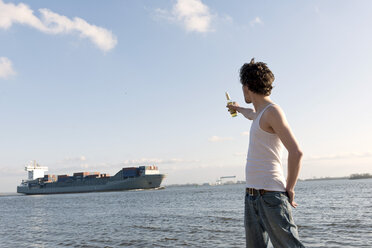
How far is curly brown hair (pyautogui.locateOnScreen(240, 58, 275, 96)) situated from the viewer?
2.25m

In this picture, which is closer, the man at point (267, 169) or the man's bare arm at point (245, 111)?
the man at point (267, 169)

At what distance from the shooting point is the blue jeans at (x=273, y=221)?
217 cm

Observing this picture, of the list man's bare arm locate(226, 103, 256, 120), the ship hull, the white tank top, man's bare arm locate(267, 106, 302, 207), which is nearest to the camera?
man's bare arm locate(267, 106, 302, 207)

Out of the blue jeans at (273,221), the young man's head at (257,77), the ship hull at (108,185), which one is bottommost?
the ship hull at (108,185)

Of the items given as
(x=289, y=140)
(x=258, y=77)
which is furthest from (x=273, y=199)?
(x=258, y=77)

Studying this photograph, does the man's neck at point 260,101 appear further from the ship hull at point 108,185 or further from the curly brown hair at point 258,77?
the ship hull at point 108,185

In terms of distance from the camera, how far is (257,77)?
2254 mm

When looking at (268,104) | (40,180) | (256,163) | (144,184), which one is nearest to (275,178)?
(256,163)

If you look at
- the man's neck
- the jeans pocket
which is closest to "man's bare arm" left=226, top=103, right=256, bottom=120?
the man's neck

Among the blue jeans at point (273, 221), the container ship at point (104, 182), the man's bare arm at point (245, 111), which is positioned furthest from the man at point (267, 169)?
the container ship at point (104, 182)

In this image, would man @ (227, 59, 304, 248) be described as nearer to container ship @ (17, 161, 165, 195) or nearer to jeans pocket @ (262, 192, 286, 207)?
jeans pocket @ (262, 192, 286, 207)

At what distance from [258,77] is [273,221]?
986mm

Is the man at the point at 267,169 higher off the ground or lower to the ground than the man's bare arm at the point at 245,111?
lower

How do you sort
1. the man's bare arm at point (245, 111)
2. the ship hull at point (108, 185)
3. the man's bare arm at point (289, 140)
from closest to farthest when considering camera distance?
the man's bare arm at point (289, 140), the man's bare arm at point (245, 111), the ship hull at point (108, 185)
